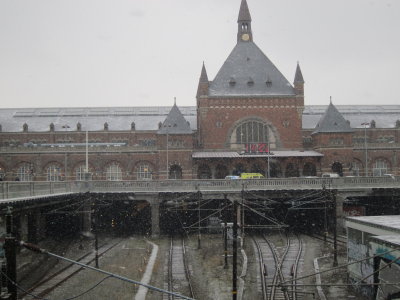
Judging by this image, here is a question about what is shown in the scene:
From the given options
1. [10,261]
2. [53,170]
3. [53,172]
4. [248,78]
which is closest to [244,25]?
[248,78]

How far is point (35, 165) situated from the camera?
66.4 meters

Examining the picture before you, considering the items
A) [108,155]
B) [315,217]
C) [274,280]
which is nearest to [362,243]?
[274,280]

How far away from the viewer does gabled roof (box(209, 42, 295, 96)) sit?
65688mm

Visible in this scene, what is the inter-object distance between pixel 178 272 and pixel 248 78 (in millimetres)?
42003

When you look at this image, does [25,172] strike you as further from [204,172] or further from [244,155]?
[244,155]

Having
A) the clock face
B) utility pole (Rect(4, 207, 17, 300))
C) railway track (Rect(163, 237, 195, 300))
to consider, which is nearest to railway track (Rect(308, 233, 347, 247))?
railway track (Rect(163, 237, 195, 300))

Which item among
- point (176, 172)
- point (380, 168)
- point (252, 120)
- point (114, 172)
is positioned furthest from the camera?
point (380, 168)

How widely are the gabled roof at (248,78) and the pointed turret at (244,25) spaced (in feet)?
7.57

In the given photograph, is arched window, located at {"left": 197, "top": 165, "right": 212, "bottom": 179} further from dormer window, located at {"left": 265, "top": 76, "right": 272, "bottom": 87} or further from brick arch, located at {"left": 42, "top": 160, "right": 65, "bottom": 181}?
brick arch, located at {"left": 42, "top": 160, "right": 65, "bottom": 181}

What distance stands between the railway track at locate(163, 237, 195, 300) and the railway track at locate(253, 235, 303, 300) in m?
4.05

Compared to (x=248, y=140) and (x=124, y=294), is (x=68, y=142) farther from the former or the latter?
(x=124, y=294)

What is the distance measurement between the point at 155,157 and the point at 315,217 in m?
23.7

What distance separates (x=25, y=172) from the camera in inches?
2618

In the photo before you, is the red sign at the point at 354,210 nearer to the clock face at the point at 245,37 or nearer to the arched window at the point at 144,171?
the arched window at the point at 144,171
